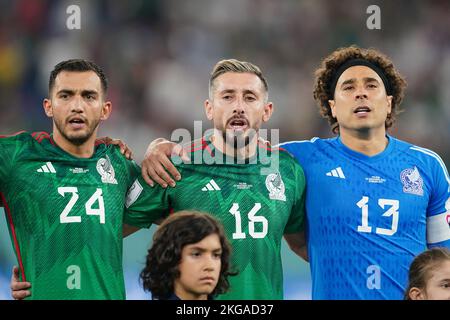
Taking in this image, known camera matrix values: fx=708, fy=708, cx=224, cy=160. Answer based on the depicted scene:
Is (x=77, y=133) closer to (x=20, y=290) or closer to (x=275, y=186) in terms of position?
(x=20, y=290)

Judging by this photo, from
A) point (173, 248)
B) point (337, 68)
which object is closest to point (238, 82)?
point (337, 68)

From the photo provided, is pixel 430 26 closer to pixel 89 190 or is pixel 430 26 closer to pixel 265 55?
pixel 265 55

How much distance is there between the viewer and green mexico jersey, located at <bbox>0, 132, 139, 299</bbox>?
15.6 feet

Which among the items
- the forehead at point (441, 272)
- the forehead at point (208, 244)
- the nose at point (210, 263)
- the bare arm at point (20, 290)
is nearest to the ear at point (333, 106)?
the forehead at point (441, 272)

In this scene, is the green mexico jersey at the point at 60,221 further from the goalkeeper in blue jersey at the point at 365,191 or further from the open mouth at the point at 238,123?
the open mouth at the point at 238,123

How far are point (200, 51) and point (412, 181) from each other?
2636mm

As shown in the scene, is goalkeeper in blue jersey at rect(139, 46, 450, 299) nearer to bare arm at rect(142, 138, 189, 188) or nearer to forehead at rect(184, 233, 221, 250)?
bare arm at rect(142, 138, 189, 188)

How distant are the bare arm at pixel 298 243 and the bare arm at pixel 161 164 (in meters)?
1.04

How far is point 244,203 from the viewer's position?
4965mm

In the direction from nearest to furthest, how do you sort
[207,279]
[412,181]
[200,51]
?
1. [207,279]
2. [412,181]
3. [200,51]

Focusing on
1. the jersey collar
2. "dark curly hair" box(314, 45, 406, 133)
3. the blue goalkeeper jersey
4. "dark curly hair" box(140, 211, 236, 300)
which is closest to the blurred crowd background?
"dark curly hair" box(314, 45, 406, 133)

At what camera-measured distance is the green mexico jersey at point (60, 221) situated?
4.77m

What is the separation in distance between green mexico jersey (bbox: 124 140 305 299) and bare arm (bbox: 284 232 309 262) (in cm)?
23

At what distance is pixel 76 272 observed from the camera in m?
4.78
